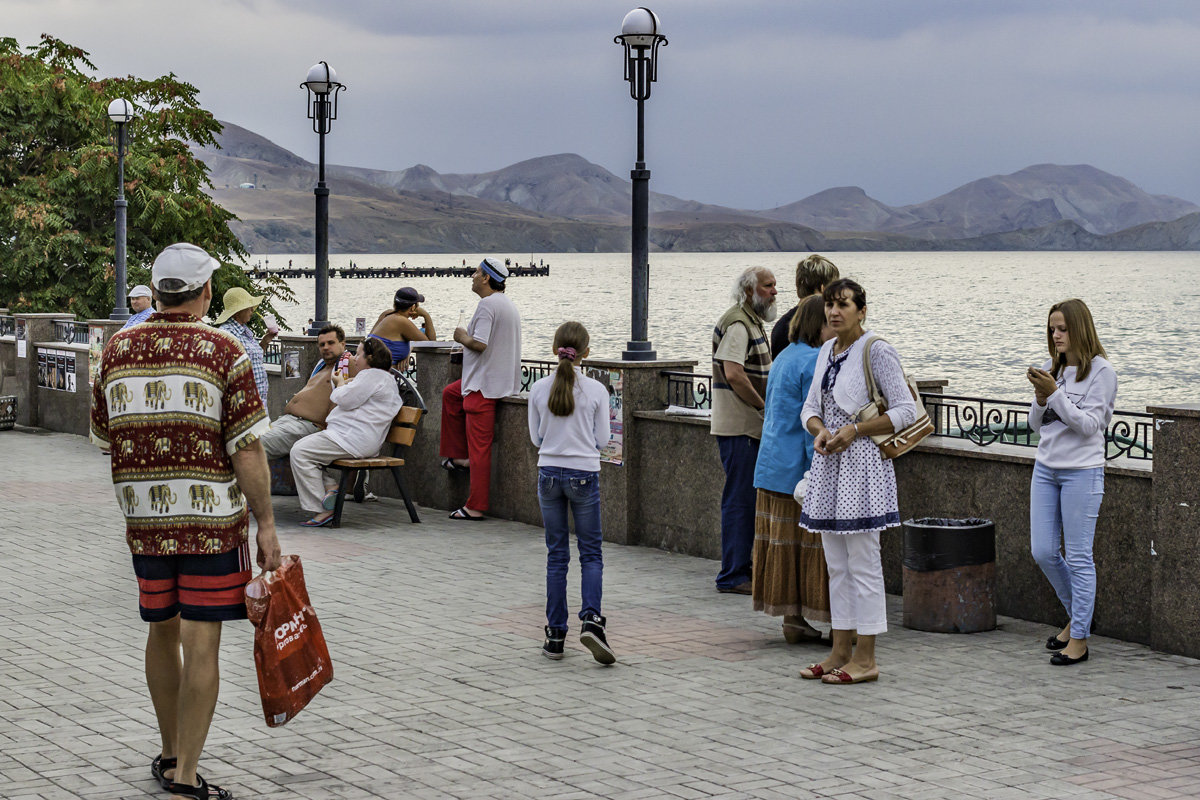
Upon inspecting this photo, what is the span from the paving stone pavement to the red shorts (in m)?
0.70

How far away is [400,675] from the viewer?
23.9ft

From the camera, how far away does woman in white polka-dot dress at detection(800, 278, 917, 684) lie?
23.0ft

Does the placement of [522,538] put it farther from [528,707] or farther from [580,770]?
[580,770]

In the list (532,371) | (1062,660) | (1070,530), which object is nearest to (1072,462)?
(1070,530)

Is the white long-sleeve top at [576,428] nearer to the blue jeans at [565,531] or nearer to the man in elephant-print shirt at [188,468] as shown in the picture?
the blue jeans at [565,531]

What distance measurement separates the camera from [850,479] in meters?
7.08

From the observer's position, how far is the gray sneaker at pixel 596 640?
742 cm

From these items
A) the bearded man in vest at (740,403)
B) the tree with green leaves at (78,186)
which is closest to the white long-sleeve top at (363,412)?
the bearded man in vest at (740,403)

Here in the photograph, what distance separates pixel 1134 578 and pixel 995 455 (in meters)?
1.04

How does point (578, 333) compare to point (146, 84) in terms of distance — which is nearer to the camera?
point (578, 333)

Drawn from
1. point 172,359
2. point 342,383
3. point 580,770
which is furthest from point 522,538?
point 172,359

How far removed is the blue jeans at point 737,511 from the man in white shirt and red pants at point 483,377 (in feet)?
10.4

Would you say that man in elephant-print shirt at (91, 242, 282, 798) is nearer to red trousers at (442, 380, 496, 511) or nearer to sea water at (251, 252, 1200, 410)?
red trousers at (442, 380, 496, 511)

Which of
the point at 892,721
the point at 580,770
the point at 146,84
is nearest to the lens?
the point at 580,770
